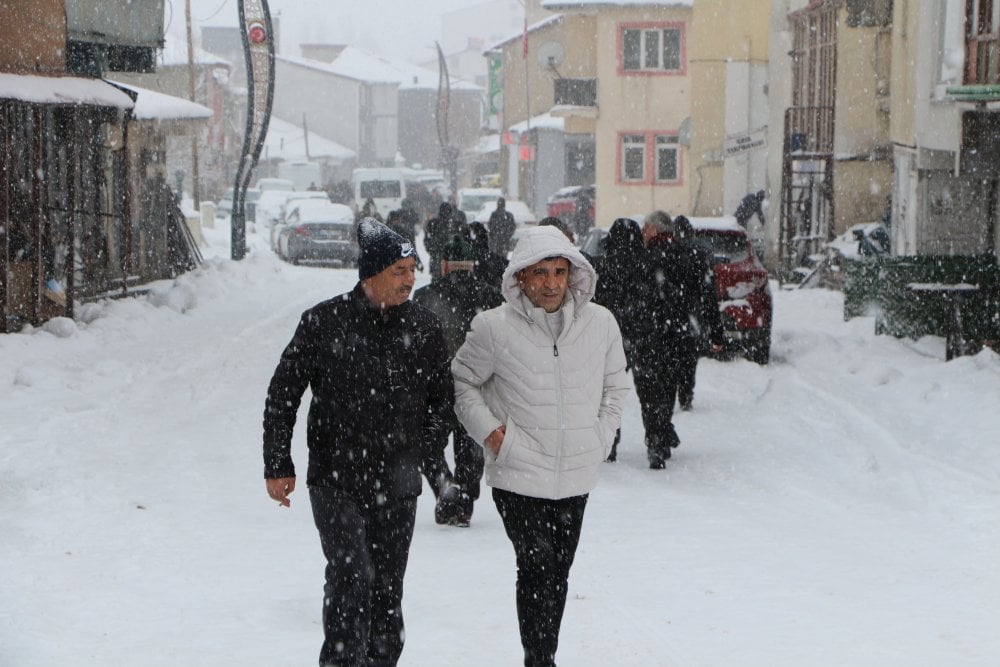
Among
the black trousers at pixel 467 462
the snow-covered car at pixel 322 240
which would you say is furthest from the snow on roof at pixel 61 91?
the snow-covered car at pixel 322 240

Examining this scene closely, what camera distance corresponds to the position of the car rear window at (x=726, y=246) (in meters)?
16.1

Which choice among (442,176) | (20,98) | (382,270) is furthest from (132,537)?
(442,176)

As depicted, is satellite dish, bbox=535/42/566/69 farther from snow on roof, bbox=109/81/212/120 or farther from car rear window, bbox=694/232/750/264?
car rear window, bbox=694/232/750/264

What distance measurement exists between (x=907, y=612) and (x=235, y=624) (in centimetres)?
296

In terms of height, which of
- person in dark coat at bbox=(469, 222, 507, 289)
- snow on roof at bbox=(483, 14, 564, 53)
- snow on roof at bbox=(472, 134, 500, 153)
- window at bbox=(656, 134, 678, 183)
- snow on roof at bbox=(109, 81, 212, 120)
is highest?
snow on roof at bbox=(483, 14, 564, 53)

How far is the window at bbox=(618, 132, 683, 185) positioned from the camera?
4644 centimetres

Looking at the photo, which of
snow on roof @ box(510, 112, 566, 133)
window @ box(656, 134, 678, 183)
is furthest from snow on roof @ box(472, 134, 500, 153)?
window @ box(656, 134, 678, 183)

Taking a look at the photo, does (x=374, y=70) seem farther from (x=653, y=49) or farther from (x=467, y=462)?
(x=467, y=462)

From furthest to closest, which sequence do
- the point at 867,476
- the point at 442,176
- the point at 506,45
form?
the point at 442,176 < the point at 506,45 < the point at 867,476

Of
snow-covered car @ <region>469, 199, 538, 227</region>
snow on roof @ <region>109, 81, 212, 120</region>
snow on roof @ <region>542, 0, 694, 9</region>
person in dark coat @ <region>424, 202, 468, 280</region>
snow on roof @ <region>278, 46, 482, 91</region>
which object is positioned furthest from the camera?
snow on roof @ <region>278, 46, 482, 91</region>

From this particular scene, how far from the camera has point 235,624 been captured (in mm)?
6527

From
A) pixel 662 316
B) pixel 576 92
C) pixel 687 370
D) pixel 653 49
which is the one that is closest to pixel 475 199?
pixel 576 92

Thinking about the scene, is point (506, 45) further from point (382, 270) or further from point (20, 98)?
point (382, 270)

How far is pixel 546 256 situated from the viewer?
17.1ft
